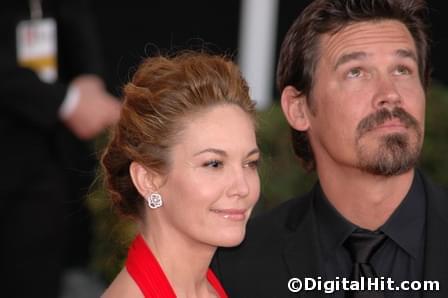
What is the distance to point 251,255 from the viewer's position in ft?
12.4

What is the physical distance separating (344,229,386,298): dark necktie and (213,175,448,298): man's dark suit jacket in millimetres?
111

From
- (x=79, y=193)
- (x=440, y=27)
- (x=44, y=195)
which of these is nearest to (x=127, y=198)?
(x=44, y=195)

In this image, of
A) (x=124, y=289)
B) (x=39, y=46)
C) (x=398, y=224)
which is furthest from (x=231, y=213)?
(x=39, y=46)

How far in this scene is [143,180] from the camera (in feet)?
11.4

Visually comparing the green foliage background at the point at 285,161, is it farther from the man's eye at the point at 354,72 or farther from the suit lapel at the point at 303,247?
the man's eye at the point at 354,72

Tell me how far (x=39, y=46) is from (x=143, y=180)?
8.14ft

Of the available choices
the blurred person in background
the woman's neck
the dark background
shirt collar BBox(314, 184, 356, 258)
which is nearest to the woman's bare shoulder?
the woman's neck

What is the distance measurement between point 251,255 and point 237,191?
44 cm

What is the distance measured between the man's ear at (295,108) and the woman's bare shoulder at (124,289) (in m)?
0.89

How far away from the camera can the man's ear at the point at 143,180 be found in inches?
137

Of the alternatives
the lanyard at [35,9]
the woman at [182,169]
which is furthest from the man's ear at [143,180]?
the lanyard at [35,9]

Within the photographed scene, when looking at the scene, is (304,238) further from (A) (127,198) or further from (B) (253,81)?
(B) (253,81)

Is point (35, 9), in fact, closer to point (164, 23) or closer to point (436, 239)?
point (164, 23)

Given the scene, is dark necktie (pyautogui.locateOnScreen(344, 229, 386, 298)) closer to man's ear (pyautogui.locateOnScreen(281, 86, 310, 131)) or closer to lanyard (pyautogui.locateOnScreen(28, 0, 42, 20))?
man's ear (pyautogui.locateOnScreen(281, 86, 310, 131))
